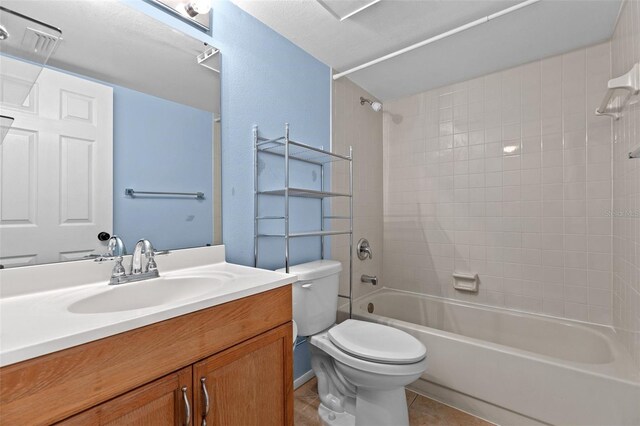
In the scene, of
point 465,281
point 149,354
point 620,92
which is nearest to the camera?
point 149,354

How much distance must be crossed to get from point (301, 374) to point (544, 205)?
6.60 ft

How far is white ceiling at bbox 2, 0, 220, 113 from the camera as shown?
3.25 ft

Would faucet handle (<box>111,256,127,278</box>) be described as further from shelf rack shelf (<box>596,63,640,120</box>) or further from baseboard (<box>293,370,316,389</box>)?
shelf rack shelf (<box>596,63,640,120</box>)

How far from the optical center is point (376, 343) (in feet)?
4.70

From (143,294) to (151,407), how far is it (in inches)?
16.3

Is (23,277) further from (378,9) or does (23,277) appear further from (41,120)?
(378,9)

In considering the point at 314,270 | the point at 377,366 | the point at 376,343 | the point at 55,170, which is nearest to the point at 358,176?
the point at 314,270

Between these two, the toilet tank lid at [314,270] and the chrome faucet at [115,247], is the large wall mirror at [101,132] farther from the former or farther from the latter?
the toilet tank lid at [314,270]

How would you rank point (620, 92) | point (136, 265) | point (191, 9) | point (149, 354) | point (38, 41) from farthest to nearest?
point (620, 92) < point (191, 9) < point (136, 265) < point (38, 41) < point (149, 354)

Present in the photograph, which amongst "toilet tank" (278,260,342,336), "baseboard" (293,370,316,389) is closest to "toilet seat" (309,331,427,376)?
"toilet tank" (278,260,342,336)

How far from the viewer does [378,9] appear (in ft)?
4.99

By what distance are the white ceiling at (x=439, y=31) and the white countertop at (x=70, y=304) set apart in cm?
140

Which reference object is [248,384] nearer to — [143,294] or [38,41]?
[143,294]

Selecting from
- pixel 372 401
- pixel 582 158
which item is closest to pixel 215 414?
pixel 372 401
